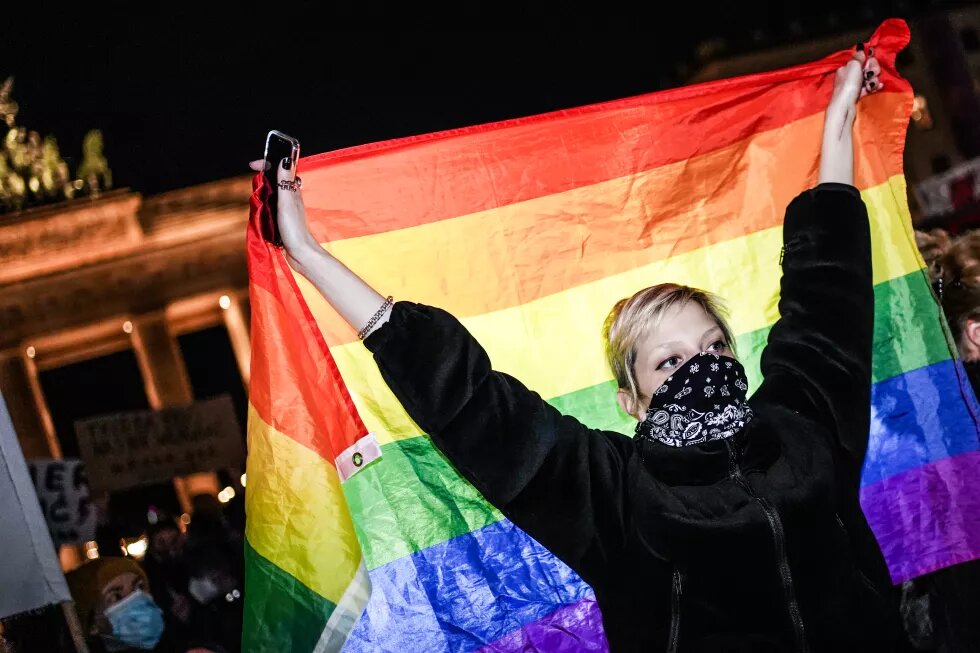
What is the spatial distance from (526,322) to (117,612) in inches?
139

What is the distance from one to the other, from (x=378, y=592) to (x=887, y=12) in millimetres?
38208

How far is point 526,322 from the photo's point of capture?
2775 mm

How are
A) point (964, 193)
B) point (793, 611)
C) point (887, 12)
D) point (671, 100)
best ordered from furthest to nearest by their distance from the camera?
point (887, 12)
point (964, 193)
point (671, 100)
point (793, 611)

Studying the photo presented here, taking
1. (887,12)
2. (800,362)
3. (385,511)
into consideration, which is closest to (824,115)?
(800,362)

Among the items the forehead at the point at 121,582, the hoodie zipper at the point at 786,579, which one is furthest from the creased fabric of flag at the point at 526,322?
the forehead at the point at 121,582

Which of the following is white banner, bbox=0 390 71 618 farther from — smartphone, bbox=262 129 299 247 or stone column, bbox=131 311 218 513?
stone column, bbox=131 311 218 513

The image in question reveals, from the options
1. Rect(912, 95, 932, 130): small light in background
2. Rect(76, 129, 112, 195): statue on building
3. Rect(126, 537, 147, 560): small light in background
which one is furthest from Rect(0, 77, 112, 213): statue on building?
Rect(912, 95, 932, 130): small light in background

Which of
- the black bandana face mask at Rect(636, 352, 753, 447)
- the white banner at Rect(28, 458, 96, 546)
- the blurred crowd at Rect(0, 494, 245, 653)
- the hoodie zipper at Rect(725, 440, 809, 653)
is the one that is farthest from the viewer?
the white banner at Rect(28, 458, 96, 546)

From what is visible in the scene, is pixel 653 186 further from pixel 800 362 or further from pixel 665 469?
pixel 665 469

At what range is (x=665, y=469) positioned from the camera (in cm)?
220

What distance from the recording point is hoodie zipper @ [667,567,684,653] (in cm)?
210

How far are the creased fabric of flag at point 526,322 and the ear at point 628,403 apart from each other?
0.29 meters

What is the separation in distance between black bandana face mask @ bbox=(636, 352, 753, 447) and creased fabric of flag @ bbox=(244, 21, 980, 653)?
57 cm

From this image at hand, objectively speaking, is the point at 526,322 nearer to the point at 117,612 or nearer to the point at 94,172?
the point at 117,612
